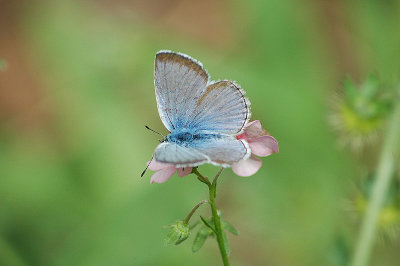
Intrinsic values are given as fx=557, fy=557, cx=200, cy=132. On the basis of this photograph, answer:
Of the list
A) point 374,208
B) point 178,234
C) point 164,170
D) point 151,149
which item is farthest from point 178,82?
point 151,149

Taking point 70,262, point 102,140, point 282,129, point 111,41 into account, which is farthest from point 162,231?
point 111,41

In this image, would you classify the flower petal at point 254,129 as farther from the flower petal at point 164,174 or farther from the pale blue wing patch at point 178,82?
the flower petal at point 164,174

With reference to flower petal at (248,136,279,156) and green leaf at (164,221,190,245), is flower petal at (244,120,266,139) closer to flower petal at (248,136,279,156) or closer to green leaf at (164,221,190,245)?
flower petal at (248,136,279,156)

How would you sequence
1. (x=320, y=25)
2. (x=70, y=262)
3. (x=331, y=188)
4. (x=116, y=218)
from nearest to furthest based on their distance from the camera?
(x=70, y=262), (x=116, y=218), (x=331, y=188), (x=320, y=25)

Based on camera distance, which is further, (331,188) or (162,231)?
(331,188)

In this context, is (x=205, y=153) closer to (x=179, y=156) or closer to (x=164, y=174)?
(x=179, y=156)

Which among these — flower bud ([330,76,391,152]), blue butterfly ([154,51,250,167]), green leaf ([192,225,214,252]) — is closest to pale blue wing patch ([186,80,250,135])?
blue butterfly ([154,51,250,167])

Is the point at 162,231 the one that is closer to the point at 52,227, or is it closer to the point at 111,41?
the point at 52,227

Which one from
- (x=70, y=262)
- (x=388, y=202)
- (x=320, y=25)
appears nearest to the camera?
(x=388, y=202)
